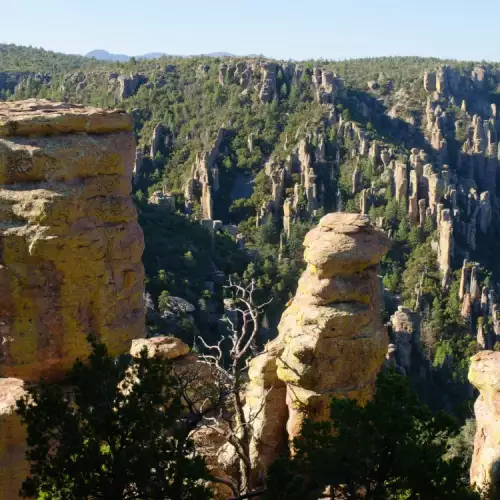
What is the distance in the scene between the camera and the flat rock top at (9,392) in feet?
26.8

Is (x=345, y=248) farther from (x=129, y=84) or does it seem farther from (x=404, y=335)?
(x=129, y=84)

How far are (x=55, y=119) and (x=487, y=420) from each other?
24.6ft

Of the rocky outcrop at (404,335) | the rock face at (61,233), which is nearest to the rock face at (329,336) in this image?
the rock face at (61,233)

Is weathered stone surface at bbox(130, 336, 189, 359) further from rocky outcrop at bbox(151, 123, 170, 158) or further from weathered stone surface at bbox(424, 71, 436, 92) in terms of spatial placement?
weathered stone surface at bbox(424, 71, 436, 92)

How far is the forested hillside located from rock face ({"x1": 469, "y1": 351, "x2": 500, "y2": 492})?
38.9 ft

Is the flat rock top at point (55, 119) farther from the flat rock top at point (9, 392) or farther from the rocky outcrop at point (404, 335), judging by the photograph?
the rocky outcrop at point (404, 335)

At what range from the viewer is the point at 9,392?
8531mm

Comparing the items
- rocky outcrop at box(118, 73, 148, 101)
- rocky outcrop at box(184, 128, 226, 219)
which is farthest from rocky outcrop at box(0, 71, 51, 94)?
rocky outcrop at box(184, 128, 226, 219)

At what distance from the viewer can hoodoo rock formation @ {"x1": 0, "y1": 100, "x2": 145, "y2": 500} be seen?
8.75 m

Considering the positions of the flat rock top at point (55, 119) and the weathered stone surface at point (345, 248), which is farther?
the weathered stone surface at point (345, 248)

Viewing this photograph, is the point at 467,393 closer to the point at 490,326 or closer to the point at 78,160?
the point at 490,326

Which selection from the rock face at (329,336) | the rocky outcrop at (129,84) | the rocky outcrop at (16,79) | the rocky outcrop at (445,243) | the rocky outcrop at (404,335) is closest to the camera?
the rock face at (329,336)

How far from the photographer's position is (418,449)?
6.94 metres

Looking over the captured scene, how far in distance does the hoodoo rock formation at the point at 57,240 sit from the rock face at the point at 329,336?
258 cm
